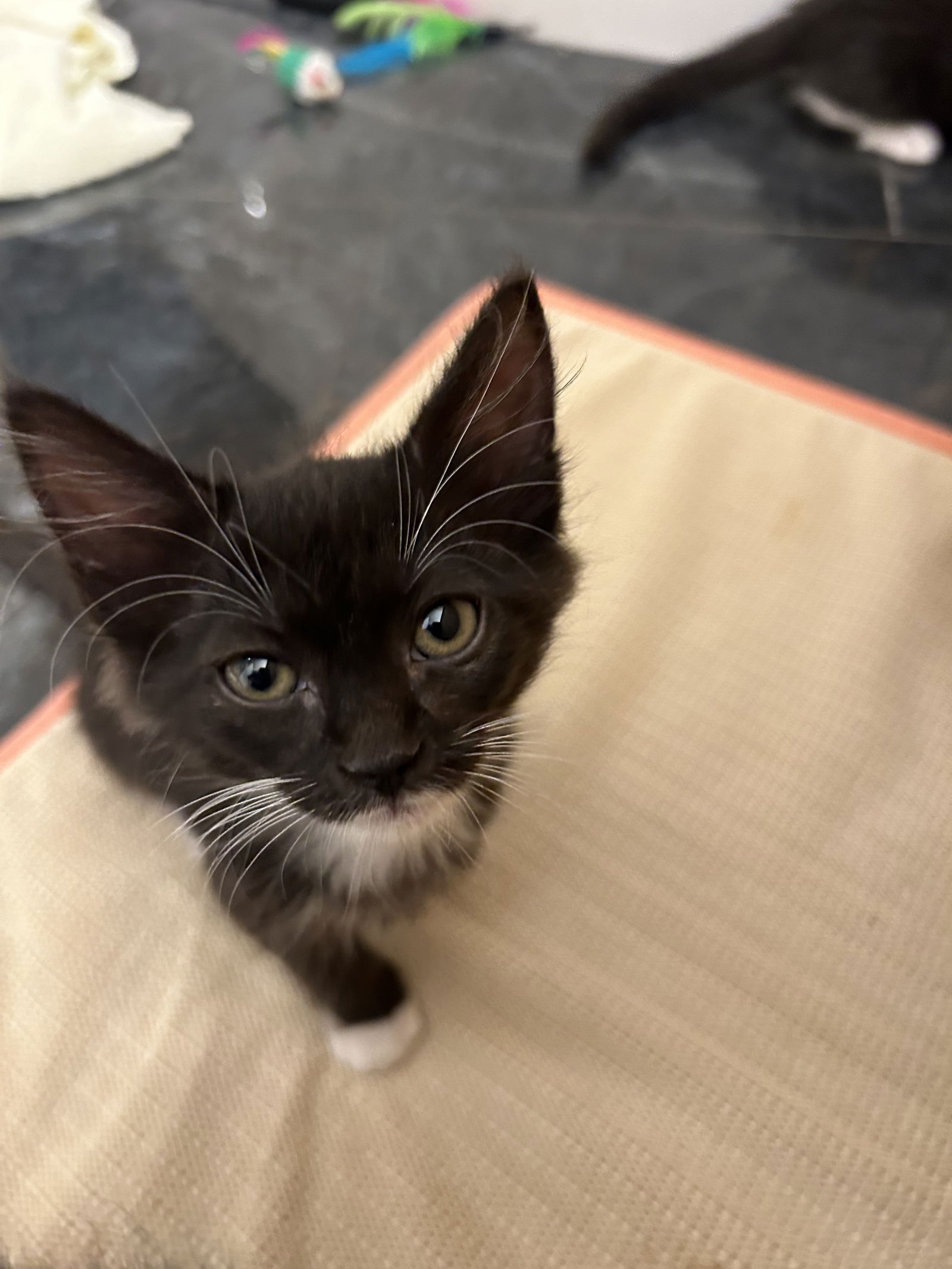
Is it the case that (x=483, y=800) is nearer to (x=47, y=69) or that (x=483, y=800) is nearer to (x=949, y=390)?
(x=949, y=390)

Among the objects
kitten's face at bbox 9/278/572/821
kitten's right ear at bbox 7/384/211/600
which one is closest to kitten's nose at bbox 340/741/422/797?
kitten's face at bbox 9/278/572/821

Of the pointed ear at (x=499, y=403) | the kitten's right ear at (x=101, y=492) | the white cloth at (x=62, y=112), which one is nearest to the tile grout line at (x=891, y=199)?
the pointed ear at (x=499, y=403)

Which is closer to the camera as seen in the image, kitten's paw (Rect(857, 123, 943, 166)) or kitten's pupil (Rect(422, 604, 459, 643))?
kitten's pupil (Rect(422, 604, 459, 643))

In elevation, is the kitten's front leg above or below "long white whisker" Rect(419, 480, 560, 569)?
below

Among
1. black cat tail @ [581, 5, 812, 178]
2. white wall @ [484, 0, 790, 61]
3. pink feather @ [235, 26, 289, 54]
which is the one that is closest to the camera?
black cat tail @ [581, 5, 812, 178]

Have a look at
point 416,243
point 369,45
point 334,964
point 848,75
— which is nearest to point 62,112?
point 369,45

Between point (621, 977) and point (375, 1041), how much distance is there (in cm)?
31

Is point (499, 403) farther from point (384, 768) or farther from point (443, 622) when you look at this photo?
point (384, 768)

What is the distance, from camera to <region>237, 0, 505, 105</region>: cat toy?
8.61 ft

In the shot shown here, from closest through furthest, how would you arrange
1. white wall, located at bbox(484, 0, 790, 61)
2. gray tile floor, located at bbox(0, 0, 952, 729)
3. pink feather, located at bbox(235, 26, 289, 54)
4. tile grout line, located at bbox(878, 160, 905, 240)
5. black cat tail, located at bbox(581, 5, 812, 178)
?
1. gray tile floor, located at bbox(0, 0, 952, 729)
2. tile grout line, located at bbox(878, 160, 905, 240)
3. black cat tail, located at bbox(581, 5, 812, 178)
4. white wall, located at bbox(484, 0, 790, 61)
5. pink feather, located at bbox(235, 26, 289, 54)

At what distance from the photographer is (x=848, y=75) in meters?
2.30

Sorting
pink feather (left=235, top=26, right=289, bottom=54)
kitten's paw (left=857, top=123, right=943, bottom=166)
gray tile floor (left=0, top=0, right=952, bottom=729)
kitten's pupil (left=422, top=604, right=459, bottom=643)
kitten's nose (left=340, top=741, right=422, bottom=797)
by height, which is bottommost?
gray tile floor (left=0, top=0, right=952, bottom=729)

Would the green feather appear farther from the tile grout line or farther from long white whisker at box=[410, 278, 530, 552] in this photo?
long white whisker at box=[410, 278, 530, 552]

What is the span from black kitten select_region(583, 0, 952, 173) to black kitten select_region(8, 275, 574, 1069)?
1.84 m
